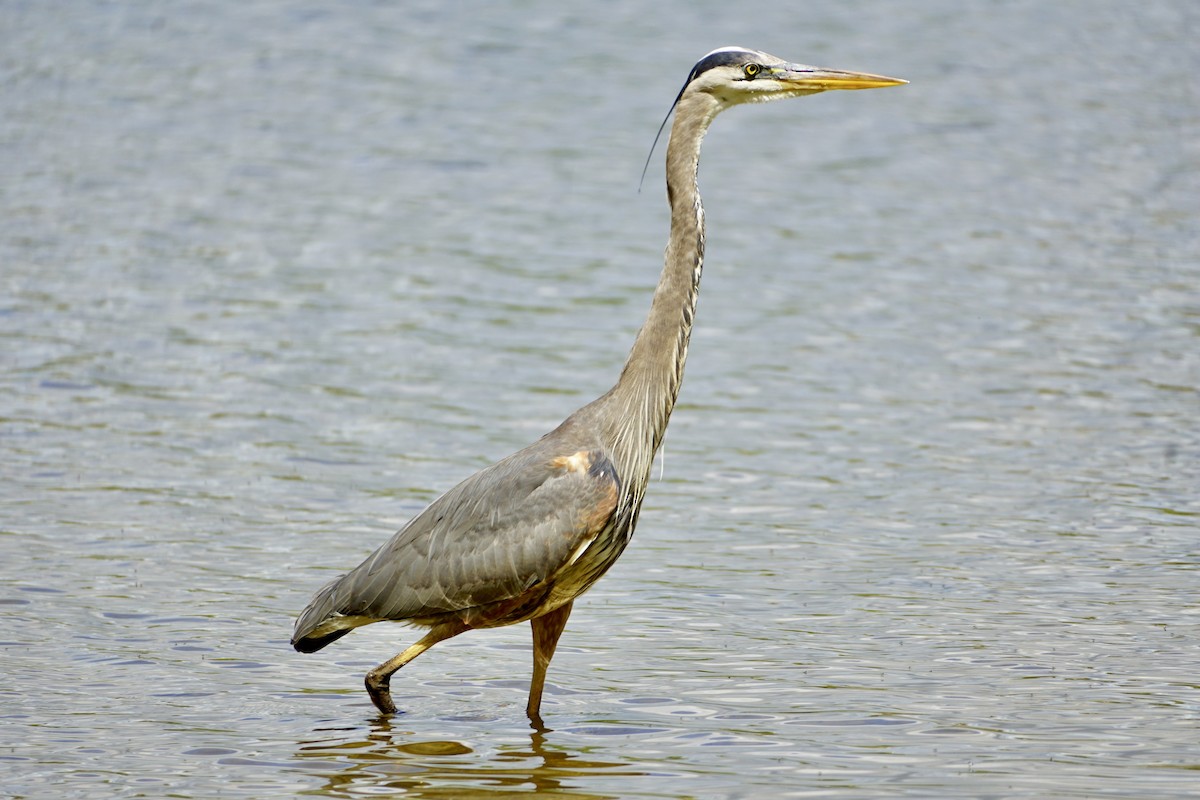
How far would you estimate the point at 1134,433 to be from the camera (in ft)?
35.1

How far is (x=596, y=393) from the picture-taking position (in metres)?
11.6

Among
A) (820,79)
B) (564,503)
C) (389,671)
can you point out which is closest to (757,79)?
(820,79)

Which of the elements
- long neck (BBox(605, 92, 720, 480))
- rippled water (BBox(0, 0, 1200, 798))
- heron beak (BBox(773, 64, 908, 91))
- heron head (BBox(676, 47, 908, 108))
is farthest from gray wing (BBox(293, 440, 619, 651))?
heron beak (BBox(773, 64, 908, 91))

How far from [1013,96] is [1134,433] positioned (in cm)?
1091

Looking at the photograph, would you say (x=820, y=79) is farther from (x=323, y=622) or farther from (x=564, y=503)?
(x=323, y=622)

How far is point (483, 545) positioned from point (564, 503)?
1.24 ft

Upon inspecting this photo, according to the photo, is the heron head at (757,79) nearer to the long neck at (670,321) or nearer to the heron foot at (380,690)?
the long neck at (670,321)

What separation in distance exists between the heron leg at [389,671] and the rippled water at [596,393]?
10 centimetres

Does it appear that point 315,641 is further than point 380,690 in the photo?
Yes

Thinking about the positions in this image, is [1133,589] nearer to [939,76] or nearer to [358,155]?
[358,155]

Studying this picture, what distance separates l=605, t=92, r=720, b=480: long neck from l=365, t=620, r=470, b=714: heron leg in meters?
0.96

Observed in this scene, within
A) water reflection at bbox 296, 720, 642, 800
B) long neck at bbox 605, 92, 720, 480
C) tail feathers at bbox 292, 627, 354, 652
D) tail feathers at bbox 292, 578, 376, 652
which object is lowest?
water reflection at bbox 296, 720, 642, 800

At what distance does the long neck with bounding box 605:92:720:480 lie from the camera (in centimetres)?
669

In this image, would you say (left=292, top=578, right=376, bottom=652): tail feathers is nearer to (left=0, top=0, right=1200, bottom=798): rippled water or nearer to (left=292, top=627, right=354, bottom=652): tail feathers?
(left=292, top=627, right=354, bottom=652): tail feathers
